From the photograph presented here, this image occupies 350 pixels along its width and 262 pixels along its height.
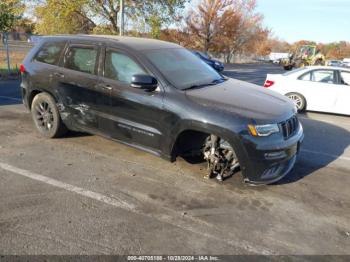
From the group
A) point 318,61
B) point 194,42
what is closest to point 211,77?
point 318,61

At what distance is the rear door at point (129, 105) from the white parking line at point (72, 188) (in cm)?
95

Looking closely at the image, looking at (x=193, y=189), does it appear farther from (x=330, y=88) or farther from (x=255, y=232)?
(x=330, y=88)

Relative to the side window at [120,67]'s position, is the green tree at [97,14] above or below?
above

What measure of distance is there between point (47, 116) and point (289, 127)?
12.9 feet

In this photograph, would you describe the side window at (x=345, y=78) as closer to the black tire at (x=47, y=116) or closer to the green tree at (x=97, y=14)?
the black tire at (x=47, y=116)

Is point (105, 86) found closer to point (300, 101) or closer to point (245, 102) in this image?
point (245, 102)

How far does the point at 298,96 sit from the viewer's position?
359 inches

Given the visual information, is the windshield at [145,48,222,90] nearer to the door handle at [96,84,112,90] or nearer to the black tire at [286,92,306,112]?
the door handle at [96,84,112,90]

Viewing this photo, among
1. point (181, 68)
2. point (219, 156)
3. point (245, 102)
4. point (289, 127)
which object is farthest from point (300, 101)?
point (219, 156)

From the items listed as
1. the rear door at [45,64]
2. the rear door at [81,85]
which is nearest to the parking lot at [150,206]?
the rear door at [81,85]

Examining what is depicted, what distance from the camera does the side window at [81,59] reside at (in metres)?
4.71

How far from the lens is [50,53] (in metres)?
5.30

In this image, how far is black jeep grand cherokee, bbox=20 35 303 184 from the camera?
12.2 ft

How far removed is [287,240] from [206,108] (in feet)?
5.51
